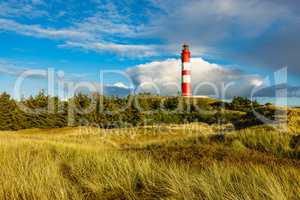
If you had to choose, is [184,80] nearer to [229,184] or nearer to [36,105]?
[36,105]

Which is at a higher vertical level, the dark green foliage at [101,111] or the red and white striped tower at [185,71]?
the red and white striped tower at [185,71]

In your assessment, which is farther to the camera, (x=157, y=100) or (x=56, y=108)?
(x=157, y=100)

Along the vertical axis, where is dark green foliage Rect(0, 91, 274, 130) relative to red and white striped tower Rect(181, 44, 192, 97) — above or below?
below

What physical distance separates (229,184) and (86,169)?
10.00ft

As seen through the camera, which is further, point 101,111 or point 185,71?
point 185,71

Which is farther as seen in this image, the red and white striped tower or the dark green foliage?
the red and white striped tower

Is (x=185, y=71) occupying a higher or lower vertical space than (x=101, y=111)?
higher

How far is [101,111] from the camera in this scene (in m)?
51.0

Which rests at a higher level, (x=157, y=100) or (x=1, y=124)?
(x=157, y=100)

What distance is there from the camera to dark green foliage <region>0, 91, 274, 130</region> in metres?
49.1

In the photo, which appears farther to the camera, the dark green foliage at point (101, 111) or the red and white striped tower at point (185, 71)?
the red and white striped tower at point (185, 71)

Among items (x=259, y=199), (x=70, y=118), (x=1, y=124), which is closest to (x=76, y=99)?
(x=70, y=118)

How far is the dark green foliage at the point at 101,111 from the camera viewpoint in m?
49.1

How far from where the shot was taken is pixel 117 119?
51125mm
